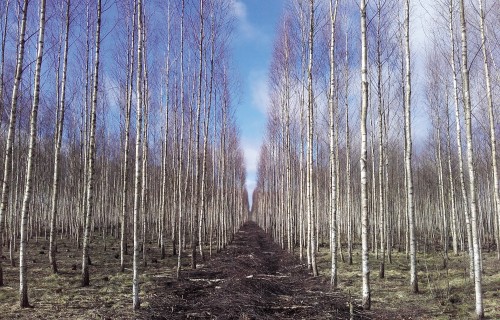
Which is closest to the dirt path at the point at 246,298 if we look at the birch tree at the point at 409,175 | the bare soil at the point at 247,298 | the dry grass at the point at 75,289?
the bare soil at the point at 247,298

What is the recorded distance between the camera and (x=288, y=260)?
15930mm

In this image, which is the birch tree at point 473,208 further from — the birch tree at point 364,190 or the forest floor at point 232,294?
the birch tree at point 364,190

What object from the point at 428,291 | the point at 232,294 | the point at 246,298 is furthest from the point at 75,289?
the point at 428,291

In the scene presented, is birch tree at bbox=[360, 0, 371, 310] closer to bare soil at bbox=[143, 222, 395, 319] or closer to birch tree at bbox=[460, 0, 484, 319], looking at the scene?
bare soil at bbox=[143, 222, 395, 319]

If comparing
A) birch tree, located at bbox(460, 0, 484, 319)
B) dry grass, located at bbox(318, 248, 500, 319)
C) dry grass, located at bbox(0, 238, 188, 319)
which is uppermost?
birch tree, located at bbox(460, 0, 484, 319)

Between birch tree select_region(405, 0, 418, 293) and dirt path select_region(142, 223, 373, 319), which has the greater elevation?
birch tree select_region(405, 0, 418, 293)

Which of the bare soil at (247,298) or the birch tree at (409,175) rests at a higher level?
the birch tree at (409,175)

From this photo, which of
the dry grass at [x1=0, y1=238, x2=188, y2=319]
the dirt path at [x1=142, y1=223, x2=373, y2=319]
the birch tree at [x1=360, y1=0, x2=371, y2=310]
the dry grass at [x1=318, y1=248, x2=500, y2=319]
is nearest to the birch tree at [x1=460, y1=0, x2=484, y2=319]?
the dry grass at [x1=318, y1=248, x2=500, y2=319]

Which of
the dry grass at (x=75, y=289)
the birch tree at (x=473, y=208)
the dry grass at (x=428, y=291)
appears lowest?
the dry grass at (x=428, y=291)

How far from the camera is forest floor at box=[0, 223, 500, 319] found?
7059 millimetres

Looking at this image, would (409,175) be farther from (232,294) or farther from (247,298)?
(232,294)

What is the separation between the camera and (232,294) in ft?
27.3

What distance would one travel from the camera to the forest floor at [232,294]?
7.06 metres

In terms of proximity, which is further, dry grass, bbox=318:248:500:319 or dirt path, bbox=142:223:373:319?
dry grass, bbox=318:248:500:319
